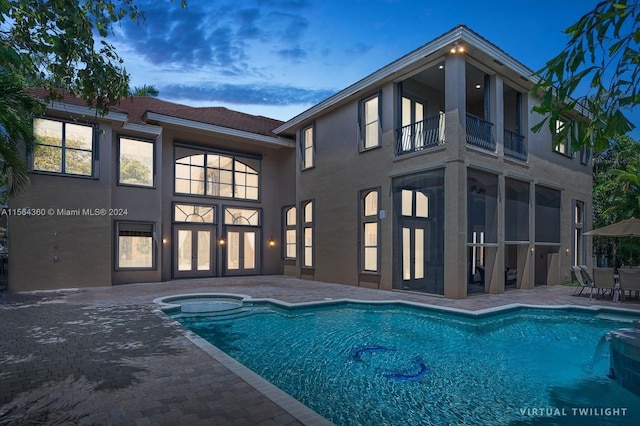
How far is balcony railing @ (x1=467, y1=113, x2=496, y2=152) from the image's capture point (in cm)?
1105

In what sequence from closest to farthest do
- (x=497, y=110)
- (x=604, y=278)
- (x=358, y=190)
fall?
(x=604, y=278) → (x=497, y=110) → (x=358, y=190)

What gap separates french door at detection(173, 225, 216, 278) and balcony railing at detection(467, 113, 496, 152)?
1130 cm

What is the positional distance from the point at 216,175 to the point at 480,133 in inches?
441

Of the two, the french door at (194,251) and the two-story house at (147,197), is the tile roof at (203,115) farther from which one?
the french door at (194,251)

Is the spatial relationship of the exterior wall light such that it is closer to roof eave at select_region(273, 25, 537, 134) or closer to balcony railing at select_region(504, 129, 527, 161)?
roof eave at select_region(273, 25, 537, 134)

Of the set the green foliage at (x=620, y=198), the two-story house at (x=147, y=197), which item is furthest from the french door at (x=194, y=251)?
the green foliage at (x=620, y=198)

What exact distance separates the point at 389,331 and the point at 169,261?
11.1m

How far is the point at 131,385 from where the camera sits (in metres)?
3.97

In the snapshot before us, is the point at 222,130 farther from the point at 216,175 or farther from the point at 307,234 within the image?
the point at 307,234

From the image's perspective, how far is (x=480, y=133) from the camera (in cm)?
1139

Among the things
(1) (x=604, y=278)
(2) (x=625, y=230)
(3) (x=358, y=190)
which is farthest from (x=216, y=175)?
(2) (x=625, y=230)

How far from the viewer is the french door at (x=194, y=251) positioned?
15883mm

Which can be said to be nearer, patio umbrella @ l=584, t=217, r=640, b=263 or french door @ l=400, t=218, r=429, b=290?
patio umbrella @ l=584, t=217, r=640, b=263

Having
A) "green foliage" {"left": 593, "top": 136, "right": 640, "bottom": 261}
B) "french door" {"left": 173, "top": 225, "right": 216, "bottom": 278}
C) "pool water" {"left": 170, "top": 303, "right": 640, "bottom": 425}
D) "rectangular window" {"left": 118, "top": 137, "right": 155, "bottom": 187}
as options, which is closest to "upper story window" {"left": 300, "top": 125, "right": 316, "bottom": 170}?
"french door" {"left": 173, "top": 225, "right": 216, "bottom": 278}
